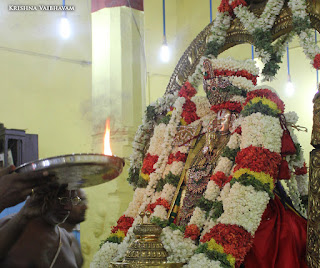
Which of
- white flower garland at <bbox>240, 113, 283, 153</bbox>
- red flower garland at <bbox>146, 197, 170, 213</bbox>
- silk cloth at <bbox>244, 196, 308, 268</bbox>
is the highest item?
white flower garland at <bbox>240, 113, 283, 153</bbox>

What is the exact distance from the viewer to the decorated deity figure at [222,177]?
388 centimetres

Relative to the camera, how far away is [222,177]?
4.29 meters

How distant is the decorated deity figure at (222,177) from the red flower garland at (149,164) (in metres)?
0.01

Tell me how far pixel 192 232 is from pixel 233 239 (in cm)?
54

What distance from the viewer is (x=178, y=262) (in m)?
3.76

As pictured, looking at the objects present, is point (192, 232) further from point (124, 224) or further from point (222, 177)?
point (124, 224)

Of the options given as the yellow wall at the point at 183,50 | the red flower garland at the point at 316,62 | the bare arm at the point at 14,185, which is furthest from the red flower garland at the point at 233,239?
the yellow wall at the point at 183,50

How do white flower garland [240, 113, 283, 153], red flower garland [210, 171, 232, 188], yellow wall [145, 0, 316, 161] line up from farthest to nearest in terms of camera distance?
1. yellow wall [145, 0, 316, 161]
2. red flower garland [210, 171, 232, 188]
3. white flower garland [240, 113, 283, 153]

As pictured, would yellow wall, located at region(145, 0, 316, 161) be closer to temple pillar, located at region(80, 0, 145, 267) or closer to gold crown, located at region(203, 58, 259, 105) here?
temple pillar, located at region(80, 0, 145, 267)

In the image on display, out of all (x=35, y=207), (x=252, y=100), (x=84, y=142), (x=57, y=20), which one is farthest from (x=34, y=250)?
(x=57, y=20)

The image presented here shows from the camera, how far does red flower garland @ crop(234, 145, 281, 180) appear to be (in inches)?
156

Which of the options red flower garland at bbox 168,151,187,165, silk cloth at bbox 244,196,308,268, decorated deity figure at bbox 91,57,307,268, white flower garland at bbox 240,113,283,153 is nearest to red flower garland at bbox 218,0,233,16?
decorated deity figure at bbox 91,57,307,268

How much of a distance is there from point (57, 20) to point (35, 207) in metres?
7.14

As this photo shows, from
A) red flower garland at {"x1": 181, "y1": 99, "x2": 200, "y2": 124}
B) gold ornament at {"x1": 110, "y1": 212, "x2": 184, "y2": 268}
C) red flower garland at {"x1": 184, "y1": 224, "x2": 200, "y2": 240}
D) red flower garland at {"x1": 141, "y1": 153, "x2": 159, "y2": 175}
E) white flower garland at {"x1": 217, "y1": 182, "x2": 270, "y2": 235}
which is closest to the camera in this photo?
gold ornament at {"x1": 110, "y1": 212, "x2": 184, "y2": 268}
